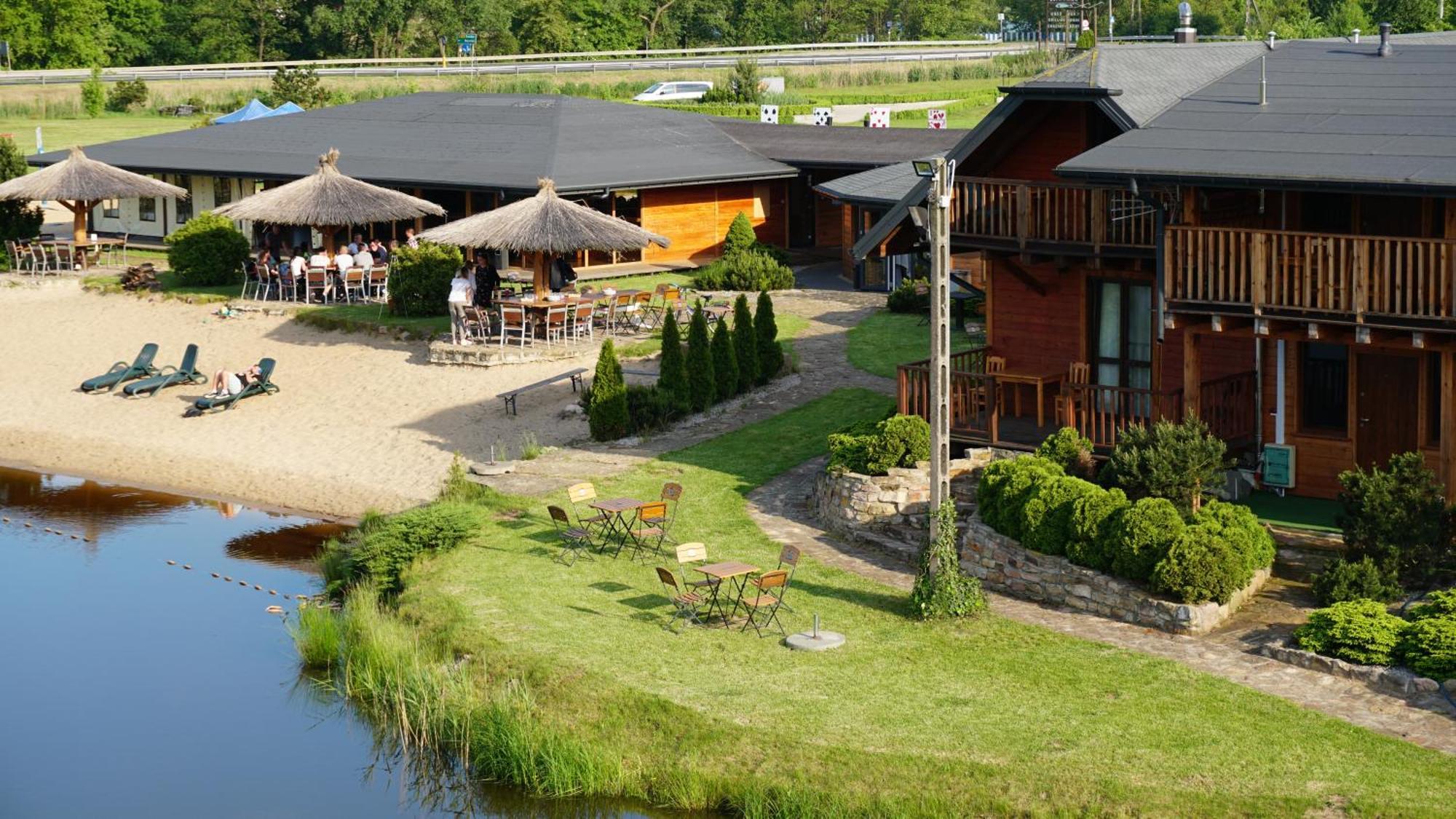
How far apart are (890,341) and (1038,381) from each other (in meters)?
10.5

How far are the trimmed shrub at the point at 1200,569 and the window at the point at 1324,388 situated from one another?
10.6 ft

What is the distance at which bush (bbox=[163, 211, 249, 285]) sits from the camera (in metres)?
40.5

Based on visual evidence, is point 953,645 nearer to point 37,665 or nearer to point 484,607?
point 484,607

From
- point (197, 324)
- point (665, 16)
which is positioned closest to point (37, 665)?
point (197, 324)

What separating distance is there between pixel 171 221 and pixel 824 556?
30844 millimetres

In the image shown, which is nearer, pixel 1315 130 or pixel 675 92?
pixel 1315 130

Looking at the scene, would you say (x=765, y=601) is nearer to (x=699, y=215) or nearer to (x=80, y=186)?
(x=699, y=215)

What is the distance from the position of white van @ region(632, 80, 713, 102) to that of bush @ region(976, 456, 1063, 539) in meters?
55.9

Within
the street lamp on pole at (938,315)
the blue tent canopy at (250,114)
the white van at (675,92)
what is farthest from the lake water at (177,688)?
the white van at (675,92)

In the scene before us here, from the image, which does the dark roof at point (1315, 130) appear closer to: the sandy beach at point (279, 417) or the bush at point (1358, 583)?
the bush at point (1358, 583)

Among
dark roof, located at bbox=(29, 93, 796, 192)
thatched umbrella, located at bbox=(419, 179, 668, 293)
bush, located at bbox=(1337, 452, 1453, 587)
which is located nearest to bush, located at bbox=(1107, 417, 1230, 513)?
bush, located at bbox=(1337, 452, 1453, 587)

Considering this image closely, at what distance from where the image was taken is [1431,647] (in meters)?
17.2

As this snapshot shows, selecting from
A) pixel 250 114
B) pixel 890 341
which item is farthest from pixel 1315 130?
pixel 250 114

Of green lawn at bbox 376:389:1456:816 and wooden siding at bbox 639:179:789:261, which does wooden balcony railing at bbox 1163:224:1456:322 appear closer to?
green lawn at bbox 376:389:1456:816
